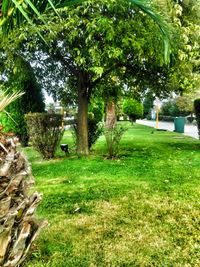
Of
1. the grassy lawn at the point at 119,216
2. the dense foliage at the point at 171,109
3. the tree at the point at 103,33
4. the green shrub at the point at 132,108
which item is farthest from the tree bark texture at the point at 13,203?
the dense foliage at the point at 171,109

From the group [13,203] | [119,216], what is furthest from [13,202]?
[119,216]

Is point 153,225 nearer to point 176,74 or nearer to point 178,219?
point 178,219

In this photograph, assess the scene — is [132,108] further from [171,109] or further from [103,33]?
[103,33]

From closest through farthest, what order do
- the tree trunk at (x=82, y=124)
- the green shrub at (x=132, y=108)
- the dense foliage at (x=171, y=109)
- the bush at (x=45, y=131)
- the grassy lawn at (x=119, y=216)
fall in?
the grassy lawn at (x=119, y=216) < the bush at (x=45, y=131) < the tree trunk at (x=82, y=124) < the green shrub at (x=132, y=108) < the dense foliage at (x=171, y=109)

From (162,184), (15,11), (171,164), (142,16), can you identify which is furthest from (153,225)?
(142,16)

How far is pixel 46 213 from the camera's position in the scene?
202 inches

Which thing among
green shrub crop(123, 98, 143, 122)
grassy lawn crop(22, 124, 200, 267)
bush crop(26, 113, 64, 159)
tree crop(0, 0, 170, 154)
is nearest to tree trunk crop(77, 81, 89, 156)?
bush crop(26, 113, 64, 159)

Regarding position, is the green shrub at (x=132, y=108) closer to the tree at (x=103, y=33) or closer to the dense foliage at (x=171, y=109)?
the dense foliage at (x=171, y=109)

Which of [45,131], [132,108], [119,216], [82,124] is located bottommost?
[119,216]

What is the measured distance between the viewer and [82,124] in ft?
37.7

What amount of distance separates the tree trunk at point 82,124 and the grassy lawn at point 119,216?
256 centimetres

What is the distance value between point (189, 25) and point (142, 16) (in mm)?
2202

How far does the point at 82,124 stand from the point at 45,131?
1.65m

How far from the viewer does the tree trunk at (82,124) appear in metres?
11.4
